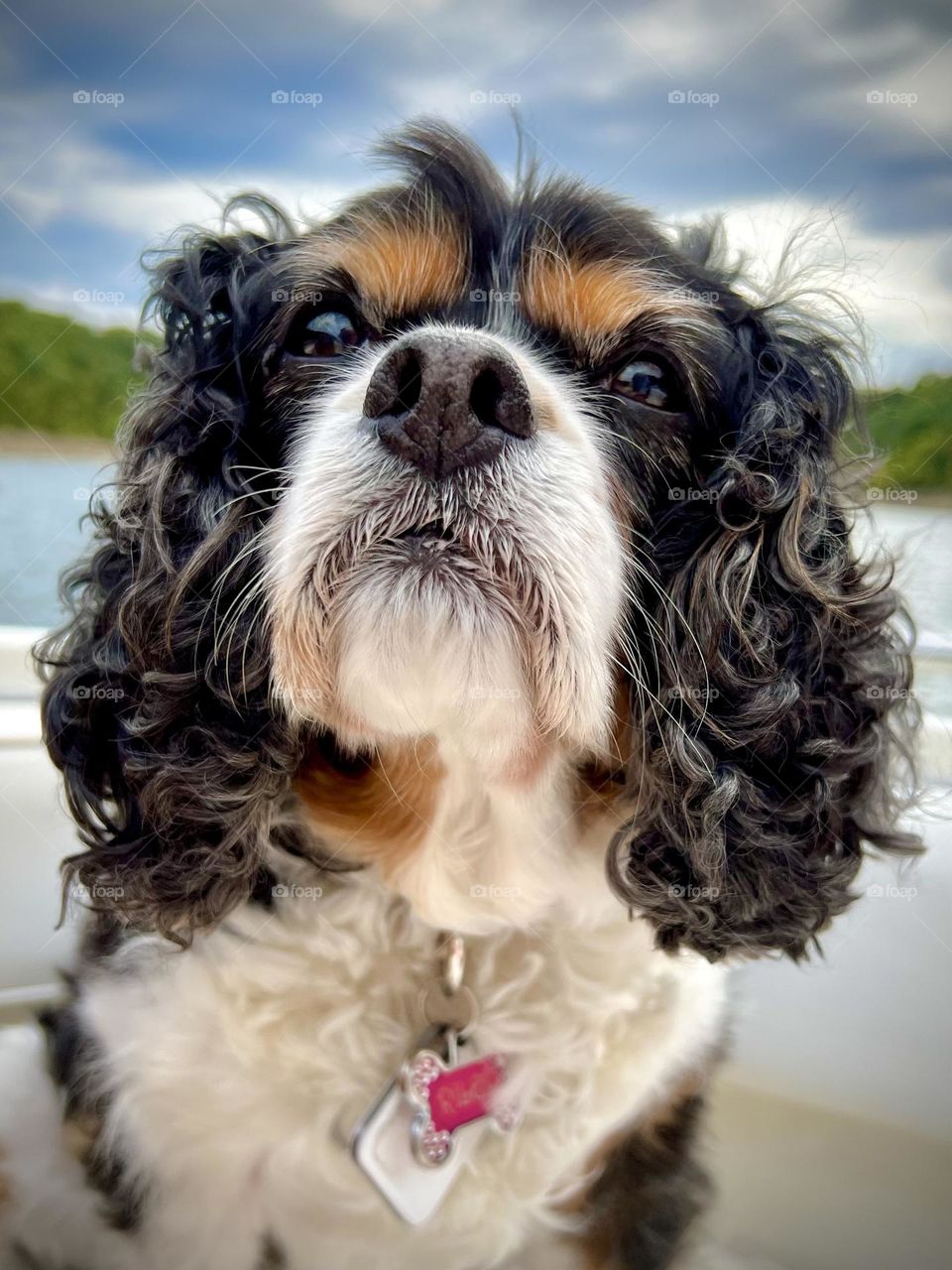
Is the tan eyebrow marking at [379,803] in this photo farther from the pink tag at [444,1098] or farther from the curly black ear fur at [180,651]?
the pink tag at [444,1098]

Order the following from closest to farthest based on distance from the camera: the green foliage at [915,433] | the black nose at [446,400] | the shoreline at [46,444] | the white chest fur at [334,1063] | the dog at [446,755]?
the black nose at [446,400] → the dog at [446,755] → the white chest fur at [334,1063] → the green foliage at [915,433] → the shoreline at [46,444]

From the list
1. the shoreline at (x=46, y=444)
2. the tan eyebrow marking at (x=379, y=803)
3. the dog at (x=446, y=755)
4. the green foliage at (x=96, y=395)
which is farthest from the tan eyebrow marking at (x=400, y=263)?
the shoreline at (x=46, y=444)

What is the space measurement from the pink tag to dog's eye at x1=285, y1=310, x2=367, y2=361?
0.75 metres

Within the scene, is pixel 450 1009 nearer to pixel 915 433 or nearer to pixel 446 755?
pixel 446 755

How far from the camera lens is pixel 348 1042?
1099mm

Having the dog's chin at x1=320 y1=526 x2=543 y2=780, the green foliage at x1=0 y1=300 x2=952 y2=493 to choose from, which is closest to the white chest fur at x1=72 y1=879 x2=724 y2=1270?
the dog's chin at x1=320 y1=526 x2=543 y2=780

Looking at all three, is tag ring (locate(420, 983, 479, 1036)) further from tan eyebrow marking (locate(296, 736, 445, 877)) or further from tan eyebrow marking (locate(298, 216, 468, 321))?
tan eyebrow marking (locate(298, 216, 468, 321))

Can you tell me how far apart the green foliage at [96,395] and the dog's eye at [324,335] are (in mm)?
279

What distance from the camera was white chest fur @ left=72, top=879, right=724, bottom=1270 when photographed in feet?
3.61

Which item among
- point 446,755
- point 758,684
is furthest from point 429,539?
point 758,684

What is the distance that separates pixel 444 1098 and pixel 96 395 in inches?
47.4

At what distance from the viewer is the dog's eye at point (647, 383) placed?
3.40 ft

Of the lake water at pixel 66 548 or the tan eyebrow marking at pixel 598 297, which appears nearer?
the tan eyebrow marking at pixel 598 297

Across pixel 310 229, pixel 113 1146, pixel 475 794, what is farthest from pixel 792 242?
pixel 113 1146
